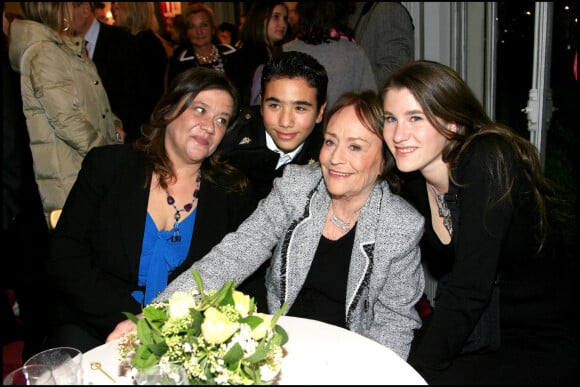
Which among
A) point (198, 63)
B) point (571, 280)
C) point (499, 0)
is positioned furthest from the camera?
point (198, 63)

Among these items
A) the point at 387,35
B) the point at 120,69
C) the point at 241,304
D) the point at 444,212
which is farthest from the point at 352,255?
the point at 120,69

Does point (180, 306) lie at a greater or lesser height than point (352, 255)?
greater

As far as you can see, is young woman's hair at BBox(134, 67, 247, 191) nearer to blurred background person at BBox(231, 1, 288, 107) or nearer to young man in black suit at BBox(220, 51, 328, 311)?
young man in black suit at BBox(220, 51, 328, 311)

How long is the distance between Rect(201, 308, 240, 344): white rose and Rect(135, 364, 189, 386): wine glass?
0.36ft

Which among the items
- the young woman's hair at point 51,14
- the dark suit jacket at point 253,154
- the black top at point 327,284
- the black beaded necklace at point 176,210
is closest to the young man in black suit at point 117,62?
the young woman's hair at point 51,14

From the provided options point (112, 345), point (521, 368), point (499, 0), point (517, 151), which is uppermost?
point (499, 0)

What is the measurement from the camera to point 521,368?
1.87 m

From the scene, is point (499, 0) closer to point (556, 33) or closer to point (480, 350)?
point (556, 33)

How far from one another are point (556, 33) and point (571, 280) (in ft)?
5.65

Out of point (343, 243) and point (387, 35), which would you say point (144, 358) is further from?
point (387, 35)

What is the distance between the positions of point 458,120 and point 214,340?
3.83 ft

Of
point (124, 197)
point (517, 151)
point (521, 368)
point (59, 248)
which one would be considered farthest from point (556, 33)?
point (59, 248)

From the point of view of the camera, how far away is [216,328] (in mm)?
1239

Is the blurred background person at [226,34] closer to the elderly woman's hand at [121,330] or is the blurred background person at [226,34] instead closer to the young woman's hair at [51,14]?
the young woman's hair at [51,14]
